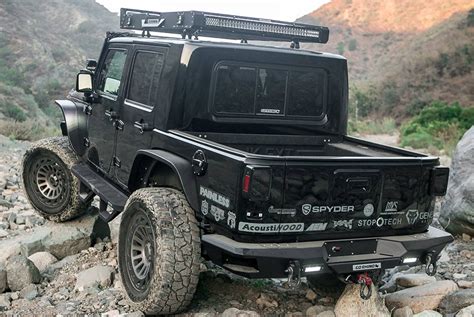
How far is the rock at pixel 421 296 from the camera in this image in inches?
179

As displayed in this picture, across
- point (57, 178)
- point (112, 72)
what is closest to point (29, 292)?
point (57, 178)

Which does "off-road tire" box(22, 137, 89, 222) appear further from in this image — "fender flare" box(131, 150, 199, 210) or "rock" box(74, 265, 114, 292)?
"fender flare" box(131, 150, 199, 210)

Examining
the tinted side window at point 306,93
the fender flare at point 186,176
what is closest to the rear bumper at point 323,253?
the fender flare at point 186,176

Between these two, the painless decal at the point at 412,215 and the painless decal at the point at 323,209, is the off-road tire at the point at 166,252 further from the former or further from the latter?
the painless decal at the point at 412,215

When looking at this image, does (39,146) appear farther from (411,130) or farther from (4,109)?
(411,130)

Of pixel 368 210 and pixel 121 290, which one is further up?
pixel 368 210

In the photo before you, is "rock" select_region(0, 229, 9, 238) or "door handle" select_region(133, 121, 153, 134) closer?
"door handle" select_region(133, 121, 153, 134)

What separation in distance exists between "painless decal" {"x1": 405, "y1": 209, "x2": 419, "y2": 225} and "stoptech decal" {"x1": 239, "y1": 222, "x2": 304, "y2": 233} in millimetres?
871

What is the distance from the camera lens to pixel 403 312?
443 centimetres

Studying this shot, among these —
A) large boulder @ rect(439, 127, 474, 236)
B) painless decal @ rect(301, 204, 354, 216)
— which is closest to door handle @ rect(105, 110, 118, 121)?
painless decal @ rect(301, 204, 354, 216)

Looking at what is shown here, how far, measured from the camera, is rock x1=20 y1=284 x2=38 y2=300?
4911 mm

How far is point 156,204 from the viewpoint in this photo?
13.7ft

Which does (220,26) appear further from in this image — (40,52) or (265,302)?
(40,52)

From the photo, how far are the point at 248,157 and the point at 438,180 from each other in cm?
148
